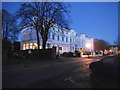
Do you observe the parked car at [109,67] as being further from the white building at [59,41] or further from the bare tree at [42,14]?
the white building at [59,41]

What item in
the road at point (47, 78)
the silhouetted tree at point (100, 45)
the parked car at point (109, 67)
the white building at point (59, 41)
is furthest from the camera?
the silhouetted tree at point (100, 45)

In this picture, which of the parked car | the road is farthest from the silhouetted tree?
the parked car

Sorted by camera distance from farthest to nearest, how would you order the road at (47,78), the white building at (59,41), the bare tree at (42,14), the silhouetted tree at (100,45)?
the silhouetted tree at (100,45), the white building at (59,41), the bare tree at (42,14), the road at (47,78)

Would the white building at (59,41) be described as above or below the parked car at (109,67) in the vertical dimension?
above

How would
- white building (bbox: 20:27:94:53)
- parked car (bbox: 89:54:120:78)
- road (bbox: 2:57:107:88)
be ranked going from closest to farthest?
road (bbox: 2:57:107:88)
parked car (bbox: 89:54:120:78)
white building (bbox: 20:27:94:53)

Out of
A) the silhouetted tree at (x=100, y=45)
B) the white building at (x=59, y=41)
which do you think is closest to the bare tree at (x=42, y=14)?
the white building at (x=59, y=41)

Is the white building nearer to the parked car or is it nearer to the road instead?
the road

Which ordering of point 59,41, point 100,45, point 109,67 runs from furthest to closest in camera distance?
1. point 100,45
2. point 59,41
3. point 109,67

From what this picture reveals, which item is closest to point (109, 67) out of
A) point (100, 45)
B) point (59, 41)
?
point (59, 41)

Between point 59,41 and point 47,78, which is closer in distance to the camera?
point 47,78

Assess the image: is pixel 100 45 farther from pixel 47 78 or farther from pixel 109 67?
pixel 47 78

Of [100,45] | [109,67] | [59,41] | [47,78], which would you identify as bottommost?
[47,78]

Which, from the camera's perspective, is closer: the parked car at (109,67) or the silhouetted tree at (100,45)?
the parked car at (109,67)

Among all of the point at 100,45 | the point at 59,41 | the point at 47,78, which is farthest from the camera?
the point at 100,45
